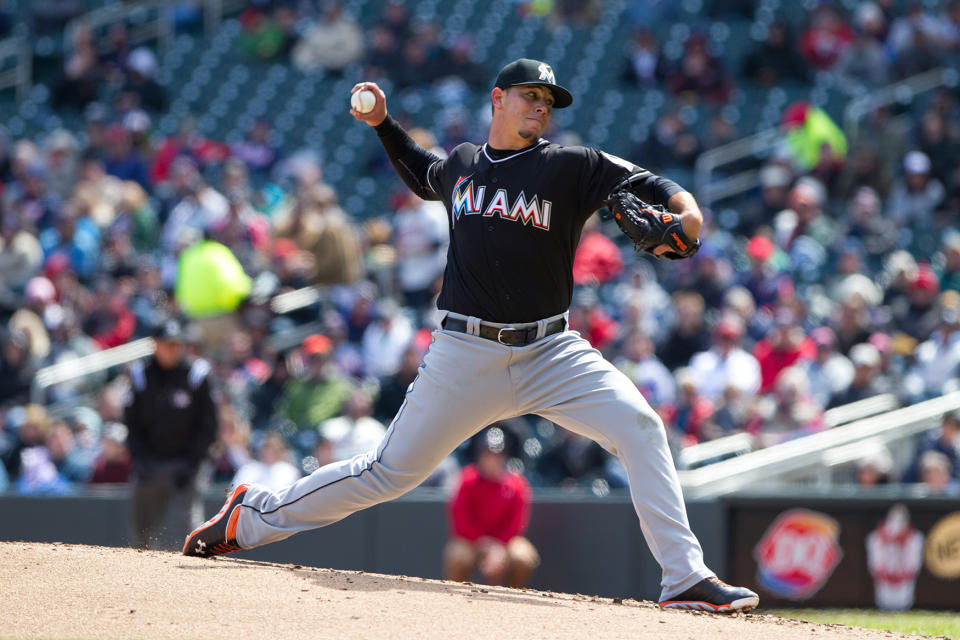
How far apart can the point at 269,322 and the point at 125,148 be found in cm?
409

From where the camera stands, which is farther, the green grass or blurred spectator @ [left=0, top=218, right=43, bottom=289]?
blurred spectator @ [left=0, top=218, right=43, bottom=289]

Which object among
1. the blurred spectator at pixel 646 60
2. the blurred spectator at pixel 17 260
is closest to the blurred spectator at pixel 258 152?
the blurred spectator at pixel 17 260

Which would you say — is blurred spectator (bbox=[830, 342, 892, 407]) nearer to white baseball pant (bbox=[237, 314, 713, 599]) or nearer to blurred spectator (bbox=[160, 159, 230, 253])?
white baseball pant (bbox=[237, 314, 713, 599])

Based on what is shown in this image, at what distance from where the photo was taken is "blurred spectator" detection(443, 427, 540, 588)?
8.38m

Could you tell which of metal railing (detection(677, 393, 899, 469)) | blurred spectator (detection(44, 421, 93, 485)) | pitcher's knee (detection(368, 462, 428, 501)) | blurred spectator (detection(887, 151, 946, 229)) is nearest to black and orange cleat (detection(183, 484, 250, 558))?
pitcher's knee (detection(368, 462, 428, 501))

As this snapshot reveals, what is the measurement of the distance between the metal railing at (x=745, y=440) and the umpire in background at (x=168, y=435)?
3198 mm

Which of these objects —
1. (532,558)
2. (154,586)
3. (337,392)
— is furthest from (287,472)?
(154,586)

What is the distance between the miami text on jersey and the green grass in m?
3.29

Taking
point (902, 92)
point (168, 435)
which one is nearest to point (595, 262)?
point (902, 92)

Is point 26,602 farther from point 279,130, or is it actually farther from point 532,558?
point 279,130

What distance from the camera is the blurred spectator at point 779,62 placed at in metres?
14.3

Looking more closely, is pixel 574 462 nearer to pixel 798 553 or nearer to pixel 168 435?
pixel 798 553

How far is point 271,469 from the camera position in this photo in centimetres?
940

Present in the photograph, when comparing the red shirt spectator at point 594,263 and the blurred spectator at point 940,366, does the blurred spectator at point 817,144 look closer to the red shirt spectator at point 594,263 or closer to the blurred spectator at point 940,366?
the red shirt spectator at point 594,263
